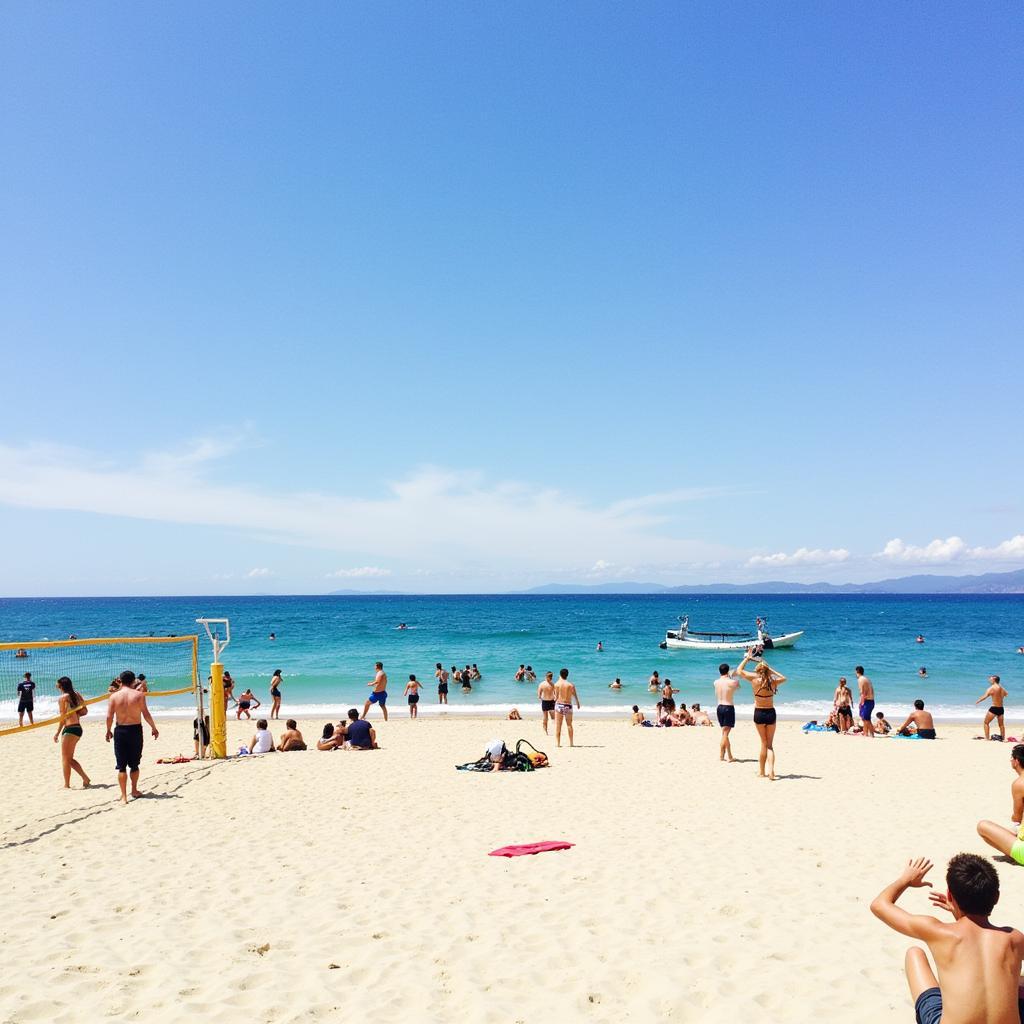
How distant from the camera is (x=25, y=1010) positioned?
3951 mm

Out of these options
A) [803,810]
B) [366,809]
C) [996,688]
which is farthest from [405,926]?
[996,688]

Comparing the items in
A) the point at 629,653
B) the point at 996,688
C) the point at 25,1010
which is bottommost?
the point at 629,653

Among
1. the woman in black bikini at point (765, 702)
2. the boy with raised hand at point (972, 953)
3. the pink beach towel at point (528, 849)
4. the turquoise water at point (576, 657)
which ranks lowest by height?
the turquoise water at point (576, 657)

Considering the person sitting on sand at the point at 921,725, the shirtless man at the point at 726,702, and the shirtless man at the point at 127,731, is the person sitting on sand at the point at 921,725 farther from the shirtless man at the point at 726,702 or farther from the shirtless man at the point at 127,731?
the shirtless man at the point at 127,731

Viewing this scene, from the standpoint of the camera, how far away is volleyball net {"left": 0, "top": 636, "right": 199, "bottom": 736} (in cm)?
2475

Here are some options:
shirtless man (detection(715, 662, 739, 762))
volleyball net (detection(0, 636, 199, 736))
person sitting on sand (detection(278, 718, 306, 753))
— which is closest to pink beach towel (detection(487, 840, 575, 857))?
shirtless man (detection(715, 662, 739, 762))

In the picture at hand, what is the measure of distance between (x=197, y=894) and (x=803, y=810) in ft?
22.8

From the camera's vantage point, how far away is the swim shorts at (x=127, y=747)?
9484 millimetres

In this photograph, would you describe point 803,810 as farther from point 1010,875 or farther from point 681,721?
point 681,721

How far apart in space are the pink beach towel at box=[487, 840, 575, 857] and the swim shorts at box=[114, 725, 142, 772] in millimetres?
5461

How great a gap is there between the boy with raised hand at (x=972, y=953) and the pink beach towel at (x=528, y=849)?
13.9ft


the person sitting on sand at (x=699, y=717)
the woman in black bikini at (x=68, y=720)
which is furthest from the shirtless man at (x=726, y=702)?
the woman in black bikini at (x=68, y=720)

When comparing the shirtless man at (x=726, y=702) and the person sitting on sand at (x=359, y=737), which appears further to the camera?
the person sitting on sand at (x=359, y=737)

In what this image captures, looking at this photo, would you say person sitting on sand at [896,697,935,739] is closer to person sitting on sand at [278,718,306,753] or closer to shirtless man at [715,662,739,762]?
shirtless man at [715,662,739,762]
